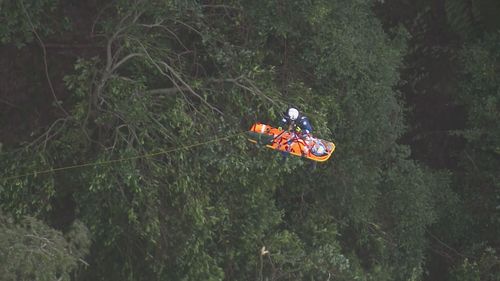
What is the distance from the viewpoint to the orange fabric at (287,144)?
32.6 ft

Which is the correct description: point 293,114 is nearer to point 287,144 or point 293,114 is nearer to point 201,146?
point 287,144

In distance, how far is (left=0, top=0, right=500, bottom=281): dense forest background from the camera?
988 centimetres

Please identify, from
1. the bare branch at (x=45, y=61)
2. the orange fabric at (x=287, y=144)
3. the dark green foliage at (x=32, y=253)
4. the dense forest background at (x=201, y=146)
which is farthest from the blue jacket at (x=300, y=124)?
the bare branch at (x=45, y=61)

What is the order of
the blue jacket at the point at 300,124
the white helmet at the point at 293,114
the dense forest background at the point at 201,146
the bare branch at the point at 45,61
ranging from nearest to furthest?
the white helmet at the point at 293,114
the blue jacket at the point at 300,124
the dense forest background at the point at 201,146
the bare branch at the point at 45,61

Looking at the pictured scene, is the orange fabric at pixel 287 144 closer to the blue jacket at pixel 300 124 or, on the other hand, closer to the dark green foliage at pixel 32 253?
the blue jacket at pixel 300 124

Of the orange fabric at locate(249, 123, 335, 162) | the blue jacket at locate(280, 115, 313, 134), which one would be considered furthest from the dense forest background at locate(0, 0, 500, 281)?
the blue jacket at locate(280, 115, 313, 134)

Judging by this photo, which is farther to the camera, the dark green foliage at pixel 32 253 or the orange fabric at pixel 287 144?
the orange fabric at pixel 287 144

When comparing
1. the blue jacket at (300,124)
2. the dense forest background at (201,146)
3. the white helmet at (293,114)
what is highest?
the white helmet at (293,114)

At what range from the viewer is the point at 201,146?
1012 centimetres

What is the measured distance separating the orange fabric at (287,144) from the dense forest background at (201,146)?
0.28m

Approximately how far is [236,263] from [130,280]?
185 cm

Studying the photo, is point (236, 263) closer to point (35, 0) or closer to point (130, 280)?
point (130, 280)

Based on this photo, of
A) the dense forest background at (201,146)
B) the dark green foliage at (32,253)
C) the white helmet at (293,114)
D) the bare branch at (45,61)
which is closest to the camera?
the dark green foliage at (32,253)

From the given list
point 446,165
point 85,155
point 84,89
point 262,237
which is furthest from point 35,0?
point 446,165
